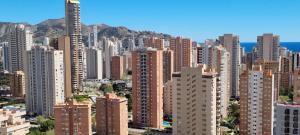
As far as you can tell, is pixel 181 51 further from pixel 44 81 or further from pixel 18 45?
pixel 18 45

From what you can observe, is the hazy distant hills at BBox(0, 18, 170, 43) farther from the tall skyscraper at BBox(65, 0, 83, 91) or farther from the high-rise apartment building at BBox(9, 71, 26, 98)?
the high-rise apartment building at BBox(9, 71, 26, 98)

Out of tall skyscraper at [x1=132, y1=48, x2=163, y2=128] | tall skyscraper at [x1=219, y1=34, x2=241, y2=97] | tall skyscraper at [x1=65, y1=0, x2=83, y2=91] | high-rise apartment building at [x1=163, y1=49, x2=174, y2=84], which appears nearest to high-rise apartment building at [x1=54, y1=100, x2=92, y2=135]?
tall skyscraper at [x1=132, y1=48, x2=163, y2=128]

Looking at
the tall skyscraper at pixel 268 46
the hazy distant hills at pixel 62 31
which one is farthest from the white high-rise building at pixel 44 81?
the hazy distant hills at pixel 62 31

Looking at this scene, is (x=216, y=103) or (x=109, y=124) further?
(x=109, y=124)

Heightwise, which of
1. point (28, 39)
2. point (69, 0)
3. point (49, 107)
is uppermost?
point (69, 0)

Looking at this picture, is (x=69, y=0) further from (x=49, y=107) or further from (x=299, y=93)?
(x=299, y=93)

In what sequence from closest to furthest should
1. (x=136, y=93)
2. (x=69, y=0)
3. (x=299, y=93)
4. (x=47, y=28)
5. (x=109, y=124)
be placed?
1. (x=299, y=93)
2. (x=109, y=124)
3. (x=136, y=93)
4. (x=69, y=0)
5. (x=47, y=28)

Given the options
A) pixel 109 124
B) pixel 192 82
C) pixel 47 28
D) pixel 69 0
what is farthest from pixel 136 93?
pixel 47 28
